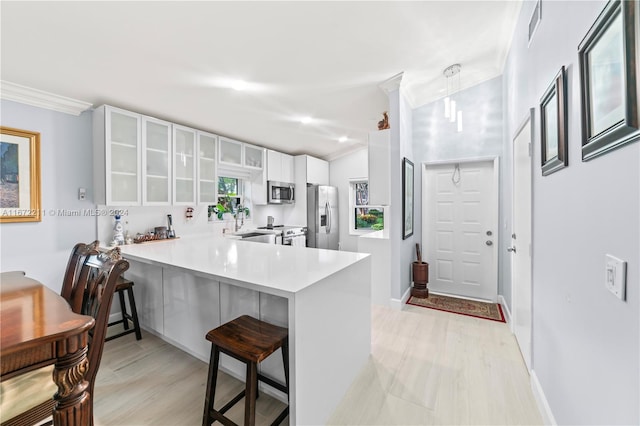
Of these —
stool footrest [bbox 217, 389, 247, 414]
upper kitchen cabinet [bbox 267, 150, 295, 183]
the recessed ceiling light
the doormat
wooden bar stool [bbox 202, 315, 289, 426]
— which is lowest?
the doormat

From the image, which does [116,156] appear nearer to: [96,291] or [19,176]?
[19,176]

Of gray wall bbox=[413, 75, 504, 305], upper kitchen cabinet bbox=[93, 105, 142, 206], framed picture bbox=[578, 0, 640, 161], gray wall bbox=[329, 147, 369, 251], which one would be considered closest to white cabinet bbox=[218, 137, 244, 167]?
upper kitchen cabinet bbox=[93, 105, 142, 206]

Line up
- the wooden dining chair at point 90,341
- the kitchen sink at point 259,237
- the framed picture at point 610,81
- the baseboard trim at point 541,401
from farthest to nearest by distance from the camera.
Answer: the kitchen sink at point 259,237 < the baseboard trim at point 541,401 < the wooden dining chair at point 90,341 < the framed picture at point 610,81

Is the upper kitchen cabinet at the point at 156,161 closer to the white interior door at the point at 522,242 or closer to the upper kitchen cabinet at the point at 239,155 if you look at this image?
the upper kitchen cabinet at the point at 239,155

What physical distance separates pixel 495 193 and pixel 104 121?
15.1ft

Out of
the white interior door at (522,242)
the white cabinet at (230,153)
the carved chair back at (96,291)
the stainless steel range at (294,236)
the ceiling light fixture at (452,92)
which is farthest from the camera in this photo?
the stainless steel range at (294,236)

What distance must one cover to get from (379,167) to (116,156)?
2895mm

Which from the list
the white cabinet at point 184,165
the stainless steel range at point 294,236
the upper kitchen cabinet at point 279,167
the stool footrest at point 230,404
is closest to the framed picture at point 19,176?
the white cabinet at point 184,165

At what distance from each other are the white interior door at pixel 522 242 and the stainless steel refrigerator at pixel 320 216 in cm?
328

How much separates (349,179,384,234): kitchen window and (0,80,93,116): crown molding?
443cm

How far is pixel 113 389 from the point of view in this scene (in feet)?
6.01

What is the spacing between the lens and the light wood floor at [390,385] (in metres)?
1.59

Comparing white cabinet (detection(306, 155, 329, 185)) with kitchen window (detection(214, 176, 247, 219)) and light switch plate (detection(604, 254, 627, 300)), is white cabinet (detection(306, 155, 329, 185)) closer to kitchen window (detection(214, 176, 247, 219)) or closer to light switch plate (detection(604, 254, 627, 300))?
kitchen window (detection(214, 176, 247, 219))

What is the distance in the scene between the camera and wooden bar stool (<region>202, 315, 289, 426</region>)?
126 centimetres
